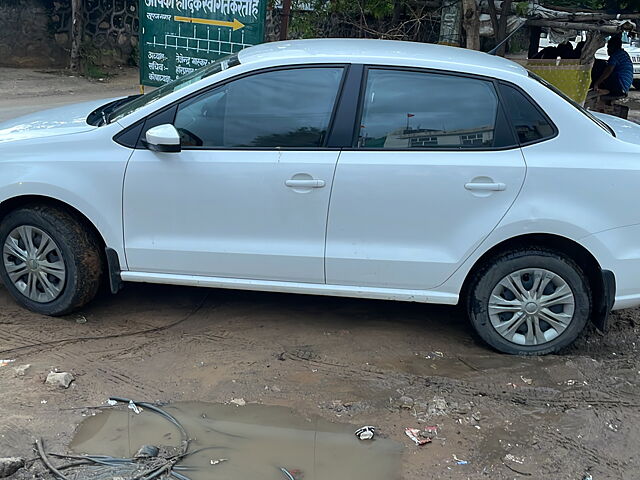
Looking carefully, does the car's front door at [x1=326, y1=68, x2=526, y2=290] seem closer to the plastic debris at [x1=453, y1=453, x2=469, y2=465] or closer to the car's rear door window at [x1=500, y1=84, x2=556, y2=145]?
the car's rear door window at [x1=500, y1=84, x2=556, y2=145]

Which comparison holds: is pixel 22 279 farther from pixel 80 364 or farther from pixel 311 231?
pixel 311 231

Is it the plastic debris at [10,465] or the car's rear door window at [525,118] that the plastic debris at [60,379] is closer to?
the plastic debris at [10,465]

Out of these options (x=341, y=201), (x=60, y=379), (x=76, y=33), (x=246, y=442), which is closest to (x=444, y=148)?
(x=341, y=201)

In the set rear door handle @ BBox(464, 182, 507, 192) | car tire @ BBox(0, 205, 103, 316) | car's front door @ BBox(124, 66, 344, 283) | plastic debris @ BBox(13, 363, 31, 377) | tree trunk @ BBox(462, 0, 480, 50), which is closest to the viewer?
plastic debris @ BBox(13, 363, 31, 377)

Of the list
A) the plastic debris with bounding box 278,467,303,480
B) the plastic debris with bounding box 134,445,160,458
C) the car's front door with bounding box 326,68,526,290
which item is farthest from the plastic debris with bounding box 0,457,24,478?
the car's front door with bounding box 326,68,526,290

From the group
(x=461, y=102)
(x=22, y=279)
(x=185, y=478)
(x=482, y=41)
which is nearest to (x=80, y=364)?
(x=22, y=279)

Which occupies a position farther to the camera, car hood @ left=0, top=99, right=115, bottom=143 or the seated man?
the seated man

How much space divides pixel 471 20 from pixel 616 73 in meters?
4.26

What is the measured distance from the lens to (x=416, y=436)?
3.67 metres

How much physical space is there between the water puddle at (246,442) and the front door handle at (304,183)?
4.42ft

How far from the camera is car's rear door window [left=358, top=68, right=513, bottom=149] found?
14.0 feet

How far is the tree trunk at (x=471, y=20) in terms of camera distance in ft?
26.1

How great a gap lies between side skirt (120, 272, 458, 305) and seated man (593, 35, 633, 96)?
8099mm

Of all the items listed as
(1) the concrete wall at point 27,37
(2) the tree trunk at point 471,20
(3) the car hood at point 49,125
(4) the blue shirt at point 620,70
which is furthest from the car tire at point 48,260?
(1) the concrete wall at point 27,37
